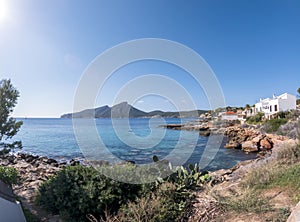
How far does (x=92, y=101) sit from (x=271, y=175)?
5.09 metres

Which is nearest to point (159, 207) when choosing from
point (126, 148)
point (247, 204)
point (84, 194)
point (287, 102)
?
point (247, 204)

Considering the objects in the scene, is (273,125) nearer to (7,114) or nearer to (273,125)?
(273,125)

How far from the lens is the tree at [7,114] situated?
6.82 m

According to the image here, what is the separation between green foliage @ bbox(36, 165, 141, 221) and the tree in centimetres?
385

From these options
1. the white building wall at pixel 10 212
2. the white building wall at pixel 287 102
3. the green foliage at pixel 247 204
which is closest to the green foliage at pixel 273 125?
the white building wall at pixel 287 102

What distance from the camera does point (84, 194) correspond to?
12.5ft

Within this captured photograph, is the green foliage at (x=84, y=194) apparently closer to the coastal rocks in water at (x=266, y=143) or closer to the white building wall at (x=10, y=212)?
the white building wall at (x=10, y=212)

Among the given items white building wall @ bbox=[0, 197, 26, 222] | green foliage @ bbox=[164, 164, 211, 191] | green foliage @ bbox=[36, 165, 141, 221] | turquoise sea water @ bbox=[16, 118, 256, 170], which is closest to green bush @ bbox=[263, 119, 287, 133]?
turquoise sea water @ bbox=[16, 118, 256, 170]

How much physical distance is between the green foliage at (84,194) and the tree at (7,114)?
385cm

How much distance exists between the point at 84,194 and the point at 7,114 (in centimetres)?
521

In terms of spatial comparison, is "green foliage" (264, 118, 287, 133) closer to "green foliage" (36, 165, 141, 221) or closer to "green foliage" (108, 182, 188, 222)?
"green foliage" (108, 182, 188, 222)

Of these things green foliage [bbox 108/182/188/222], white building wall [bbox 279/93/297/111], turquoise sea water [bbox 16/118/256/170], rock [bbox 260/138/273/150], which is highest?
white building wall [bbox 279/93/297/111]

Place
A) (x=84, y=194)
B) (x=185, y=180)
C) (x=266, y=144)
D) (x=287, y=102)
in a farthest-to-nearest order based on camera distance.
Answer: (x=287, y=102) → (x=266, y=144) → (x=185, y=180) → (x=84, y=194)

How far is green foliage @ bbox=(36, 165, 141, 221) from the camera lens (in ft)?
12.5
